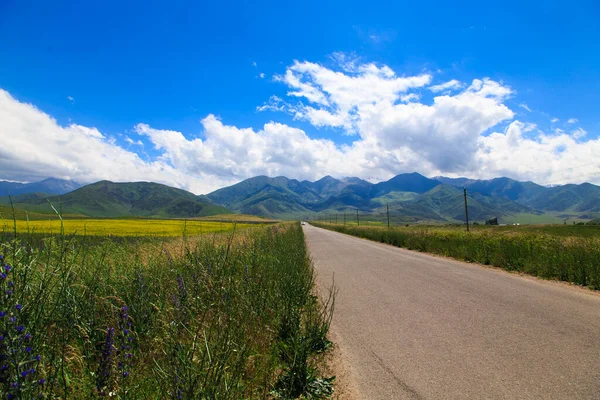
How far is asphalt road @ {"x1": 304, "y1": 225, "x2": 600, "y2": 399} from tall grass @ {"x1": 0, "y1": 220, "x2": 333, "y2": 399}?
952 mm

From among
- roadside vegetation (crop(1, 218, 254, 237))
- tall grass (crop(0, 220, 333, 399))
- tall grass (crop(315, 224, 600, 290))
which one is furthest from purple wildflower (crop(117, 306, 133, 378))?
tall grass (crop(315, 224, 600, 290))

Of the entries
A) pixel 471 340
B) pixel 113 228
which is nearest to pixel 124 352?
pixel 471 340

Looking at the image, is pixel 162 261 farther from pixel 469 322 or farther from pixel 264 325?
pixel 469 322

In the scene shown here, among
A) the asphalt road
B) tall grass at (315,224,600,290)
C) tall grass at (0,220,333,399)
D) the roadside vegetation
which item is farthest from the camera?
the roadside vegetation

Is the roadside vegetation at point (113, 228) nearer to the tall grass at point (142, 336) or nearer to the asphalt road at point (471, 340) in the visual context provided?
the tall grass at point (142, 336)

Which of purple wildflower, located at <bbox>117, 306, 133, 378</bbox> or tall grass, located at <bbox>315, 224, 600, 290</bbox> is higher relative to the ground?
purple wildflower, located at <bbox>117, 306, 133, 378</bbox>

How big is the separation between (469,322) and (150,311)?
5.44 m

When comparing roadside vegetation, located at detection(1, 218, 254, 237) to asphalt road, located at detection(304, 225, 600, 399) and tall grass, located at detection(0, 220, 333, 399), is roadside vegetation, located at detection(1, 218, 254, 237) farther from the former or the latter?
asphalt road, located at detection(304, 225, 600, 399)

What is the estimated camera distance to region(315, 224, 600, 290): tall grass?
9.80m

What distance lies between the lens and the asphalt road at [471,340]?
3664mm

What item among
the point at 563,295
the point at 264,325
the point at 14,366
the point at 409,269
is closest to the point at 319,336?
the point at 264,325

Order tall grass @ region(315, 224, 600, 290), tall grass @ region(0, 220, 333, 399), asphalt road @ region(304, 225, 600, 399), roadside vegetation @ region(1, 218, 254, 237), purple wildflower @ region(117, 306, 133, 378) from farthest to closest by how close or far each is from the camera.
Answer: roadside vegetation @ region(1, 218, 254, 237)
tall grass @ region(315, 224, 600, 290)
asphalt road @ region(304, 225, 600, 399)
purple wildflower @ region(117, 306, 133, 378)
tall grass @ region(0, 220, 333, 399)

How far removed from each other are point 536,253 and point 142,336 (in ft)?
45.8

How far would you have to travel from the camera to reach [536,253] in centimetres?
1227
